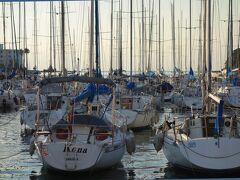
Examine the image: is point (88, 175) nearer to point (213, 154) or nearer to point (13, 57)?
point (213, 154)

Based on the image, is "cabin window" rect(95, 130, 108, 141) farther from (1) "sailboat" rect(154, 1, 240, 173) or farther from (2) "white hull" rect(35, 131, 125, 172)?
(1) "sailboat" rect(154, 1, 240, 173)

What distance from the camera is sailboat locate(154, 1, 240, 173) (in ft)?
43.7

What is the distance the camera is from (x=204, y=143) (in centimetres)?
1342

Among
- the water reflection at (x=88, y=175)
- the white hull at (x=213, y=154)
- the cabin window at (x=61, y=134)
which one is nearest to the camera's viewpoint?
the white hull at (x=213, y=154)

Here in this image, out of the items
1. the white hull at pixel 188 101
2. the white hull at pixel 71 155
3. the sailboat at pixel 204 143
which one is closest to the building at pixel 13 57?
the white hull at pixel 188 101

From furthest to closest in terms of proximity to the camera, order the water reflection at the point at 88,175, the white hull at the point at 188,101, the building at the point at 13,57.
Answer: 1. the building at the point at 13,57
2. the white hull at the point at 188,101
3. the water reflection at the point at 88,175

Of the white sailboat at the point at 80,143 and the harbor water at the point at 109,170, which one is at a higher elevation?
the white sailboat at the point at 80,143

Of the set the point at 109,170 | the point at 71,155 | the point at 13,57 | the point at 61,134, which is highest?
the point at 13,57

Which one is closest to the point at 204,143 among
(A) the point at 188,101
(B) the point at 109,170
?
(B) the point at 109,170

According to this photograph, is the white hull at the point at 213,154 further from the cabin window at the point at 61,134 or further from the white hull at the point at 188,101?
the white hull at the point at 188,101

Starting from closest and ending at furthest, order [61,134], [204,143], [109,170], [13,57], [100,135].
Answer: [204,143] < [61,134] < [100,135] < [109,170] < [13,57]

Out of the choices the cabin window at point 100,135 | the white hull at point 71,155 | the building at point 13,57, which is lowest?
the white hull at point 71,155

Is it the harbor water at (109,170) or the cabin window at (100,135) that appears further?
the cabin window at (100,135)

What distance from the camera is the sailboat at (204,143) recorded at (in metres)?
13.3
